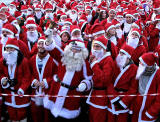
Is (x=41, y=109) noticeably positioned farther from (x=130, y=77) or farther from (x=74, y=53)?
(x=130, y=77)

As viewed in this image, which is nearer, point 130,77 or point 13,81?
point 130,77

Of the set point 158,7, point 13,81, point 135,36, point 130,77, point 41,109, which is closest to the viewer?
point 130,77

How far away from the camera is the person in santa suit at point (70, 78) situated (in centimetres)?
328

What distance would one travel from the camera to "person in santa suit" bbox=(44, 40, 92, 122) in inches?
129

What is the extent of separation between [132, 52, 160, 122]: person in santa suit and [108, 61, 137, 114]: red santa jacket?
116 mm

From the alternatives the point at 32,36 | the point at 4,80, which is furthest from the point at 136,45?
the point at 4,80

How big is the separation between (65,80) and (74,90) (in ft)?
0.79

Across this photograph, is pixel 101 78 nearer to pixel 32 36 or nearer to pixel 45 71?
pixel 45 71

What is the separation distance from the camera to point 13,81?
349cm

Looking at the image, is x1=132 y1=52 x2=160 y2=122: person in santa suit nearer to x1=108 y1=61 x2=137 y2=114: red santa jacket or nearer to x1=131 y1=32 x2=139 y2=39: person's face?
x1=108 y1=61 x2=137 y2=114: red santa jacket

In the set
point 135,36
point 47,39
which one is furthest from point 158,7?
point 47,39

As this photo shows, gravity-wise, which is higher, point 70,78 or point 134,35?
point 134,35

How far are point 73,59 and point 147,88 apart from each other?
1280mm

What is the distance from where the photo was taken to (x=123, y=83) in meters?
3.28
